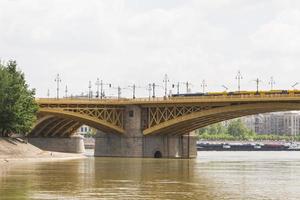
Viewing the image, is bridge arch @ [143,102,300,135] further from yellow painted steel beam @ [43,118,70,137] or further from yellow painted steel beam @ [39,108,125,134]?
yellow painted steel beam @ [43,118,70,137]

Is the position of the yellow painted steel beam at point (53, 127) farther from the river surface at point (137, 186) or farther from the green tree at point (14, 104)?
the river surface at point (137, 186)

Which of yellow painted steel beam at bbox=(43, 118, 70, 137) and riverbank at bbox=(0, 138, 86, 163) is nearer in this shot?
riverbank at bbox=(0, 138, 86, 163)

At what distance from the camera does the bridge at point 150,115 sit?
4734 inches

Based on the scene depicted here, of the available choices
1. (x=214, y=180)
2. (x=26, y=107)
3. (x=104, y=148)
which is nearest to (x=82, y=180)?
(x=214, y=180)

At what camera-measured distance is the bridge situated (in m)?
120

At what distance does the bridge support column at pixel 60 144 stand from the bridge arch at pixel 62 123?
5.05ft

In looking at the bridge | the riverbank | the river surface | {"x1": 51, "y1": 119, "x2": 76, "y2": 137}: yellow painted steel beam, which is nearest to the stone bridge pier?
the bridge

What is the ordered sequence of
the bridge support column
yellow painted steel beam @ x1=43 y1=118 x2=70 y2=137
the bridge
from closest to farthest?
the bridge
yellow painted steel beam @ x1=43 y1=118 x2=70 y2=137
the bridge support column

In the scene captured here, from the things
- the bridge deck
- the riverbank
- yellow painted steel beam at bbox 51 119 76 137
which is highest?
the bridge deck

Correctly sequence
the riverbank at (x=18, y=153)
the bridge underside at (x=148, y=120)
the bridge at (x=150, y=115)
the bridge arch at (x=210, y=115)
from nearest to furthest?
the riverbank at (x=18, y=153)
the bridge arch at (x=210, y=115)
the bridge at (x=150, y=115)
the bridge underside at (x=148, y=120)

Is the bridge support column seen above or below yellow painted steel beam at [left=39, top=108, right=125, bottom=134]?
below

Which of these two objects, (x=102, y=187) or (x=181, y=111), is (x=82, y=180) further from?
(x=181, y=111)

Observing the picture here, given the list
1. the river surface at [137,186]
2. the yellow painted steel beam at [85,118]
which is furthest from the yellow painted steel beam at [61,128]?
the river surface at [137,186]

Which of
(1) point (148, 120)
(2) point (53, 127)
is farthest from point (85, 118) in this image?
(2) point (53, 127)
